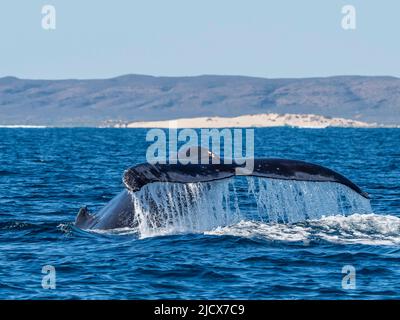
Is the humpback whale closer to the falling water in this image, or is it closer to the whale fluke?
the whale fluke

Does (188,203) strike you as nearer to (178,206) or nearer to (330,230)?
(178,206)

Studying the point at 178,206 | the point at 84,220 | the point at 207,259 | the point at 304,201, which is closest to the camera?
the point at 207,259

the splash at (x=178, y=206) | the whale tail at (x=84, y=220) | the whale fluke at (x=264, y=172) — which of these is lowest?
the whale tail at (x=84, y=220)

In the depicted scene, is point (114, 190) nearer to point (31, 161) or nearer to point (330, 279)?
point (330, 279)

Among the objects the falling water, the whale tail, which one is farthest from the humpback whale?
the whale tail

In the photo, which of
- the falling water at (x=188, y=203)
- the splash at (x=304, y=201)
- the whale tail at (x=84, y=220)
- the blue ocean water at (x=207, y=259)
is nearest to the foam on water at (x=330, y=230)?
the blue ocean water at (x=207, y=259)

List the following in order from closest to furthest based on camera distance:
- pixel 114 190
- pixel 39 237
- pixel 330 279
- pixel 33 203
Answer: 1. pixel 330 279
2. pixel 39 237
3. pixel 33 203
4. pixel 114 190

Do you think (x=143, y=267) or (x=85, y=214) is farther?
(x=85, y=214)

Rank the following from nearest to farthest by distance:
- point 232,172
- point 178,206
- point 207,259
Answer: point 232,172, point 207,259, point 178,206

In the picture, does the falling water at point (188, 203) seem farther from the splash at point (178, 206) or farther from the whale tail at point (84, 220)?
the whale tail at point (84, 220)

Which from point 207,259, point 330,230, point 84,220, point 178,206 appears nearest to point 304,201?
point 330,230
